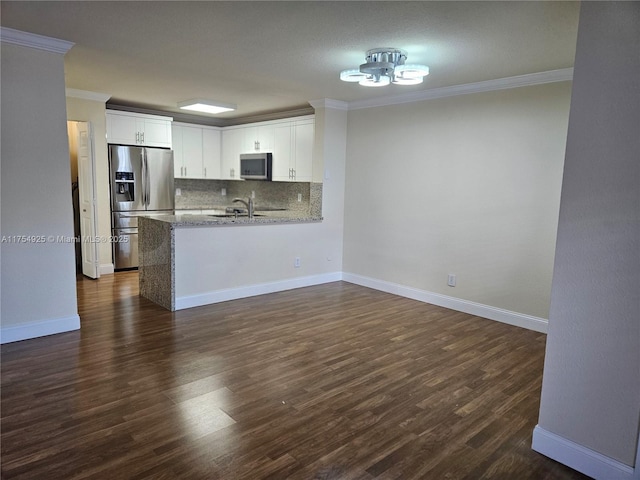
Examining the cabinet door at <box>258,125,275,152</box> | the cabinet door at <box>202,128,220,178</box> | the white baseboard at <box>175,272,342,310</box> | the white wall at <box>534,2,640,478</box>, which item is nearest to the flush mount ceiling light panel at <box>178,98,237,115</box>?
the cabinet door at <box>258,125,275,152</box>

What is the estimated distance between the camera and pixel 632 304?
1856 millimetres

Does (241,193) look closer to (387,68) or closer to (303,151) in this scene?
(303,151)

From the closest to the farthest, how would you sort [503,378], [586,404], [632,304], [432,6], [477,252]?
[632,304] → [586,404] → [432,6] → [503,378] → [477,252]

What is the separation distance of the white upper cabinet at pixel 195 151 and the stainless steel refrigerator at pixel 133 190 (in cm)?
45

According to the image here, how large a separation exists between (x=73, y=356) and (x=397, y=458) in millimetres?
2492

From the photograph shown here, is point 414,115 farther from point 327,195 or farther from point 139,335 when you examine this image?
point 139,335

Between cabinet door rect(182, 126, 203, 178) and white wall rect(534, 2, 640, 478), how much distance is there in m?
6.02

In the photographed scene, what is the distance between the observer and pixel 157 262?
457 centimetres

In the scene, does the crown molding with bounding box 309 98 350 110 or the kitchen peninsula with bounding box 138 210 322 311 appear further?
the crown molding with bounding box 309 98 350 110

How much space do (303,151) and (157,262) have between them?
2.45 meters

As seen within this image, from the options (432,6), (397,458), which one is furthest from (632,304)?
(432,6)

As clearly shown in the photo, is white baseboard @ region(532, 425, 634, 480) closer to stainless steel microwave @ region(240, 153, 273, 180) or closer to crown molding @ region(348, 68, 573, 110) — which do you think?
crown molding @ region(348, 68, 573, 110)

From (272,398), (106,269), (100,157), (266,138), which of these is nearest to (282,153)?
(266,138)

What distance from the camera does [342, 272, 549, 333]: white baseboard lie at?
4.04 m
